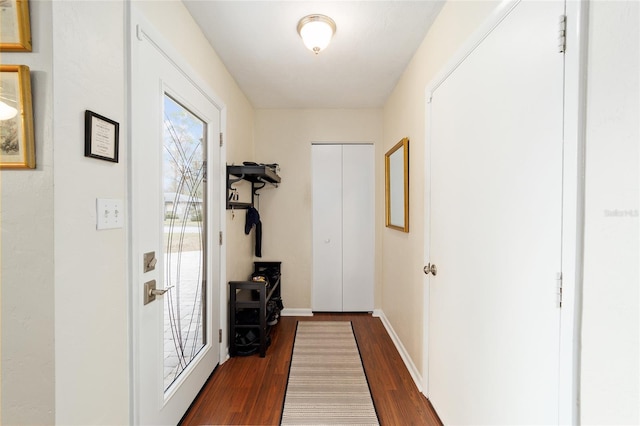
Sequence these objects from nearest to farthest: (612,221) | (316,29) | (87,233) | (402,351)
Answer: (612,221)
(87,233)
(316,29)
(402,351)

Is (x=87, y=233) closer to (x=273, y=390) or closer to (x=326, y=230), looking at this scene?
(x=273, y=390)

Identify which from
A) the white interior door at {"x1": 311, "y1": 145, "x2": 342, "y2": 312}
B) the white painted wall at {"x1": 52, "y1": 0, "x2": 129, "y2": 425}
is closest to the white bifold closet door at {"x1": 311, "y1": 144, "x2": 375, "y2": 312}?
the white interior door at {"x1": 311, "y1": 145, "x2": 342, "y2": 312}

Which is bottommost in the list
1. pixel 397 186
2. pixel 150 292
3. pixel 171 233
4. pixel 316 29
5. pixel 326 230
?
pixel 150 292

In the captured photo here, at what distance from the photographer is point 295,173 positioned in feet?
10.8

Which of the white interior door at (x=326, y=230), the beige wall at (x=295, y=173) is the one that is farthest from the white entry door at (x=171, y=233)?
the white interior door at (x=326, y=230)

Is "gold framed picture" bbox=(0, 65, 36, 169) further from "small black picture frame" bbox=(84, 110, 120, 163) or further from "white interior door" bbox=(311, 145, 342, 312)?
"white interior door" bbox=(311, 145, 342, 312)

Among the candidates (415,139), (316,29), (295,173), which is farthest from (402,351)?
(316,29)

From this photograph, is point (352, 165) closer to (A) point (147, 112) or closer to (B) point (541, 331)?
(A) point (147, 112)

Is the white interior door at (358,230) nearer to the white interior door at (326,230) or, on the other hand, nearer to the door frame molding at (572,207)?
the white interior door at (326,230)

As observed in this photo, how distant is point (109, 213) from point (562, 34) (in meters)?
1.68

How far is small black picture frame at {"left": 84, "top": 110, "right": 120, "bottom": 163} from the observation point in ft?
3.07

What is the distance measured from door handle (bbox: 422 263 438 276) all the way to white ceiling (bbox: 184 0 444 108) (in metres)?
1.62

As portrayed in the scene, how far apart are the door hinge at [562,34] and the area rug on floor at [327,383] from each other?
6.60 feet

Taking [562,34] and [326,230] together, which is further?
[326,230]
